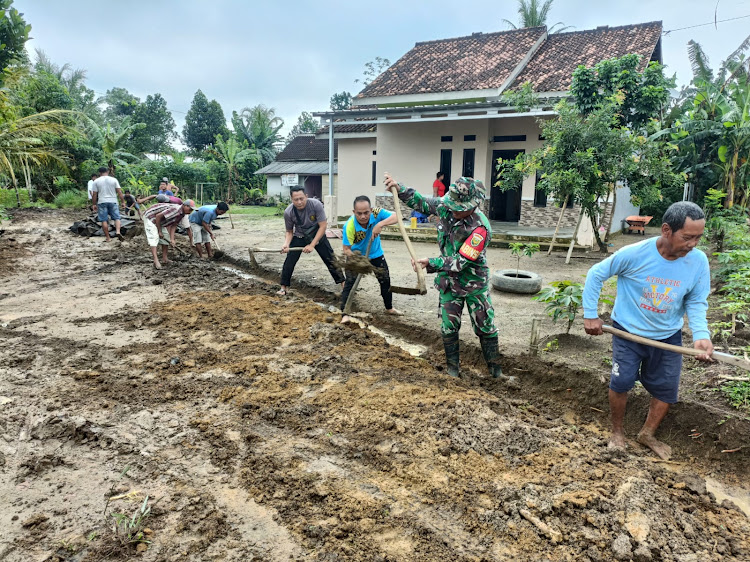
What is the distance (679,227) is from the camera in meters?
2.72

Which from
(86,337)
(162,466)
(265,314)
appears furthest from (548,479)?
(86,337)

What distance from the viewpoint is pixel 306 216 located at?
6.71 meters

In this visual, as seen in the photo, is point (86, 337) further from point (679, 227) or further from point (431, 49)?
point (431, 49)

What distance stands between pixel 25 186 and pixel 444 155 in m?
17.8

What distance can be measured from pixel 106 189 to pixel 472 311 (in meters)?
9.89

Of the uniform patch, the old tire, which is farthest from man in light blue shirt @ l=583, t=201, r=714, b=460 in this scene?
the old tire

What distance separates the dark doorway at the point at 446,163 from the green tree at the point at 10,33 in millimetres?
10450

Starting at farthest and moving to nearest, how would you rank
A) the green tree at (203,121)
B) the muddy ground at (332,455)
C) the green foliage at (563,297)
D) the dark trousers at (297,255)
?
the green tree at (203,121) → the dark trousers at (297,255) → the green foliage at (563,297) → the muddy ground at (332,455)

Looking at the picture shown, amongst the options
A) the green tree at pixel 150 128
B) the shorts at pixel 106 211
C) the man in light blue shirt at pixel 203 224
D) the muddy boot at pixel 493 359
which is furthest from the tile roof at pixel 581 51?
the green tree at pixel 150 128

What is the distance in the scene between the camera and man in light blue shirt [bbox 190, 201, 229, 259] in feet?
30.0

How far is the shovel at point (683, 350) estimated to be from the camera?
2807 millimetres

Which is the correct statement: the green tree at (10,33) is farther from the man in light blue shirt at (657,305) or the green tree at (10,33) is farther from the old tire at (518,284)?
the man in light blue shirt at (657,305)

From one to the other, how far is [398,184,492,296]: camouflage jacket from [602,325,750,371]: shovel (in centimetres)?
115

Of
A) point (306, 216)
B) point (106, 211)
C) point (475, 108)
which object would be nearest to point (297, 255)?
point (306, 216)
